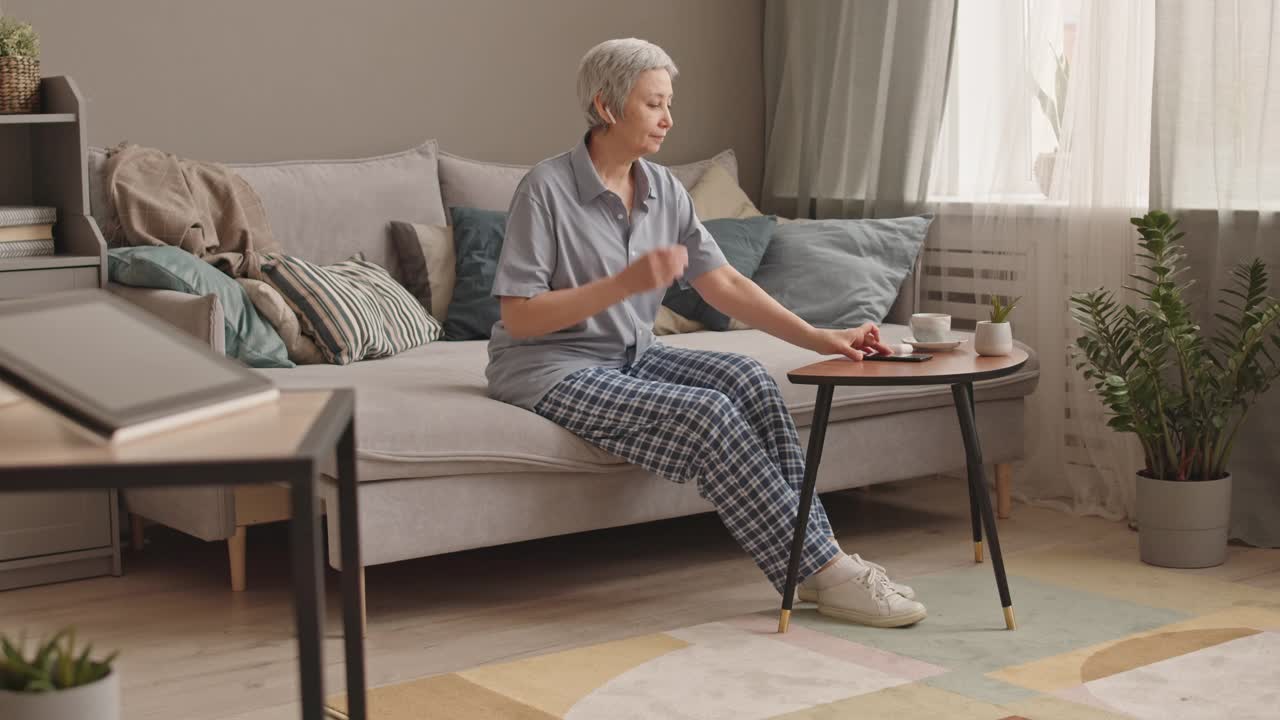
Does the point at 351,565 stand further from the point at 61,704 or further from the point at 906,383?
the point at 906,383

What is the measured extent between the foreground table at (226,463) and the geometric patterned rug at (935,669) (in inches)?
43.3

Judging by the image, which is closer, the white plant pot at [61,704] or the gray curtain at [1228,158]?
the white plant pot at [61,704]

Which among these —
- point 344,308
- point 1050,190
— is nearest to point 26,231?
point 344,308

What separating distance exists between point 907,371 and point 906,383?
50mm

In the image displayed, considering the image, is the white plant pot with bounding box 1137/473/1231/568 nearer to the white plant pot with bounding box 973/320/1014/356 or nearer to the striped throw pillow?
the white plant pot with bounding box 973/320/1014/356

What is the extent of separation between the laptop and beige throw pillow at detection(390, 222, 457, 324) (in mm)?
2213

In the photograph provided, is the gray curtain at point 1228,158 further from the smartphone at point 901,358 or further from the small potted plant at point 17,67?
the small potted plant at point 17,67

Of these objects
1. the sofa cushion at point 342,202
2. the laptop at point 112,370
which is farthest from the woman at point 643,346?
the laptop at point 112,370

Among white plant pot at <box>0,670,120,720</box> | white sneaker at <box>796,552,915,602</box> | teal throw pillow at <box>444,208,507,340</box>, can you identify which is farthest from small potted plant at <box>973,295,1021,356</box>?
white plant pot at <box>0,670,120,720</box>

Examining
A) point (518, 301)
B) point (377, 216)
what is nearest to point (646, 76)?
point (518, 301)

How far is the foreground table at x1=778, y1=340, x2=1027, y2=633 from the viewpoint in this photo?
95.7 inches

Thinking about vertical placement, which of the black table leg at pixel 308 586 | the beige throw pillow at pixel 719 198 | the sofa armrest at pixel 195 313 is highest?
the beige throw pillow at pixel 719 198

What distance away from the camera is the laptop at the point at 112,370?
1105mm

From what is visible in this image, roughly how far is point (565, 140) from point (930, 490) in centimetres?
150
